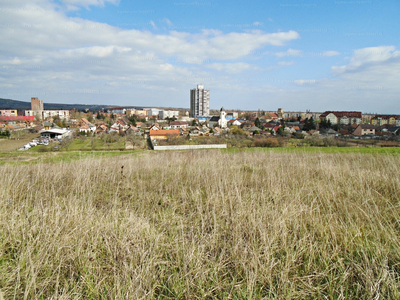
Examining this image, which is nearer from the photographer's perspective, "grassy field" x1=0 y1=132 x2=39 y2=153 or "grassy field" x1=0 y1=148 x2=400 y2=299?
"grassy field" x1=0 y1=148 x2=400 y2=299

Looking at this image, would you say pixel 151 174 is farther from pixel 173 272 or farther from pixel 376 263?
pixel 376 263

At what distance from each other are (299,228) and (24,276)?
10.1 feet

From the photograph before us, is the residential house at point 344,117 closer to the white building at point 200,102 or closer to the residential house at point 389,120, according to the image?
the residential house at point 389,120

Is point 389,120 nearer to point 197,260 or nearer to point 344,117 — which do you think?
A: point 344,117

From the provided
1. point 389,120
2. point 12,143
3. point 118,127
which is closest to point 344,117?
point 389,120

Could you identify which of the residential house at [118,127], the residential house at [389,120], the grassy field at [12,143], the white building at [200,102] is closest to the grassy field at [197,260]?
the grassy field at [12,143]

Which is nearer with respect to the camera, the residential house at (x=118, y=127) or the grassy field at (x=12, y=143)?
the grassy field at (x=12, y=143)

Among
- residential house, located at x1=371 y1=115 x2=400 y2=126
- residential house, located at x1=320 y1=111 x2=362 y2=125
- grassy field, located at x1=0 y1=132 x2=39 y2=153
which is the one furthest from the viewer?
residential house, located at x1=320 y1=111 x2=362 y2=125

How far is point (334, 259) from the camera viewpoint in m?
2.63

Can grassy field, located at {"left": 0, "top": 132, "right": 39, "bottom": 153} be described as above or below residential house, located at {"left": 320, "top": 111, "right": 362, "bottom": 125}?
below

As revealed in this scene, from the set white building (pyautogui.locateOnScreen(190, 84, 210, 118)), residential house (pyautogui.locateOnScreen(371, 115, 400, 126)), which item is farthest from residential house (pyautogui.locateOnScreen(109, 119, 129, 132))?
white building (pyautogui.locateOnScreen(190, 84, 210, 118))

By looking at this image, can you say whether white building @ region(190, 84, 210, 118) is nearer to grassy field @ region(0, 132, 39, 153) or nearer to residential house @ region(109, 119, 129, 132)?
residential house @ region(109, 119, 129, 132)

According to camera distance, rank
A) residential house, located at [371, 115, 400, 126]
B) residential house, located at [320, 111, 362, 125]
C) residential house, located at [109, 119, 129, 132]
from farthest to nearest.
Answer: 1. residential house, located at [320, 111, 362, 125]
2. residential house, located at [371, 115, 400, 126]
3. residential house, located at [109, 119, 129, 132]

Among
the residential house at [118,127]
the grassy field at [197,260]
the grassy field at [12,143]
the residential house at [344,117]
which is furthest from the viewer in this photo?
the residential house at [344,117]
